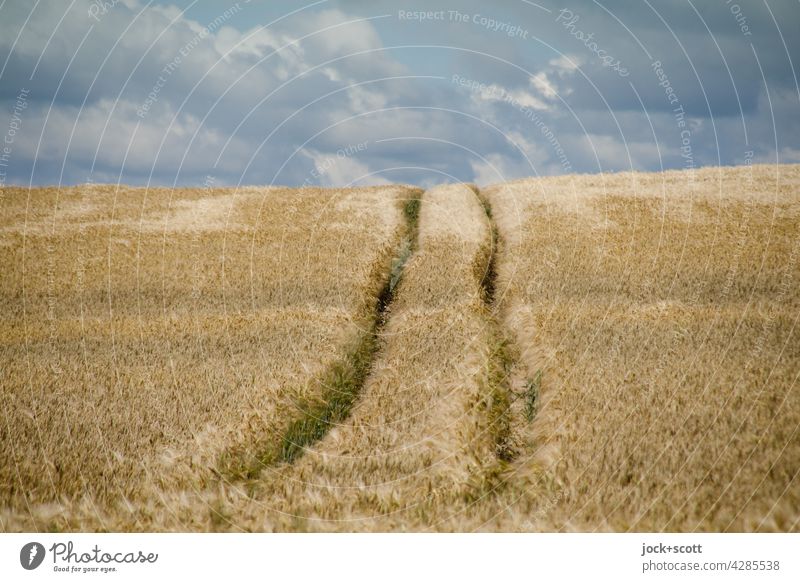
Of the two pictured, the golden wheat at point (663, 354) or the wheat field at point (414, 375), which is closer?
the golden wheat at point (663, 354)

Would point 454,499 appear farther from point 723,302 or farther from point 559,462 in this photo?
point 723,302

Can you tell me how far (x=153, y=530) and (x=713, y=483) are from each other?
6.75 meters

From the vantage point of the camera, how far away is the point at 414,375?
462 inches

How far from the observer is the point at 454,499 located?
7398 mm

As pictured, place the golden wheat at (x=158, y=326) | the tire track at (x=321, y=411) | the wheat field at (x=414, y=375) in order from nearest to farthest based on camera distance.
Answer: the wheat field at (x=414, y=375) < the golden wheat at (x=158, y=326) < the tire track at (x=321, y=411)

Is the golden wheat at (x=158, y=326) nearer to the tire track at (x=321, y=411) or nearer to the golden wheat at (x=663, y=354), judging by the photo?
the tire track at (x=321, y=411)
